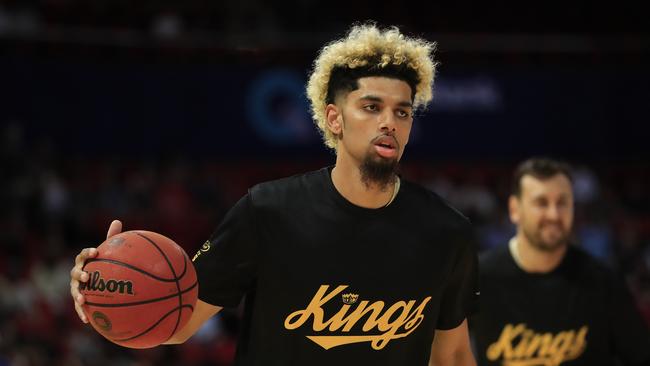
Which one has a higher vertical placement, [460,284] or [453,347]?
[460,284]

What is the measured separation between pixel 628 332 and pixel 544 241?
0.71 metres

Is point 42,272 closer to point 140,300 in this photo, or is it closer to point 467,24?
point 140,300

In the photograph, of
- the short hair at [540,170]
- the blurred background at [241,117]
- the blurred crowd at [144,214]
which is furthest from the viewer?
the blurred background at [241,117]

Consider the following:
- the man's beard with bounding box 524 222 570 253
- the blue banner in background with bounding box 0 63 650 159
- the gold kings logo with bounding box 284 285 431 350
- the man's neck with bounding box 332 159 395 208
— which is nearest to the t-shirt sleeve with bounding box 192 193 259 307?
the gold kings logo with bounding box 284 285 431 350

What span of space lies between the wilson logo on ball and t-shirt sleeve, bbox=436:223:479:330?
1.42m

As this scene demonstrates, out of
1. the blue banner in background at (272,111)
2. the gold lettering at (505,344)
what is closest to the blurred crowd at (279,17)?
the blue banner in background at (272,111)

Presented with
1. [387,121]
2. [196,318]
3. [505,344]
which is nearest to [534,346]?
[505,344]

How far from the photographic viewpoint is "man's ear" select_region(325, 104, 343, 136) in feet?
13.5

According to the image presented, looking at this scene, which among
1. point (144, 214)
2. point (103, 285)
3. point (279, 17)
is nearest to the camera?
point (103, 285)

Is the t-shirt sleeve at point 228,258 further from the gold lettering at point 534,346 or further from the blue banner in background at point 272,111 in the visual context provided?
the blue banner in background at point 272,111

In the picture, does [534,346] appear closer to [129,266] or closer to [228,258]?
[228,258]

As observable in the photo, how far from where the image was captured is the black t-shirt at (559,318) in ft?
18.2

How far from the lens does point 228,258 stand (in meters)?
4.00

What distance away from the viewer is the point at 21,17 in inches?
581
